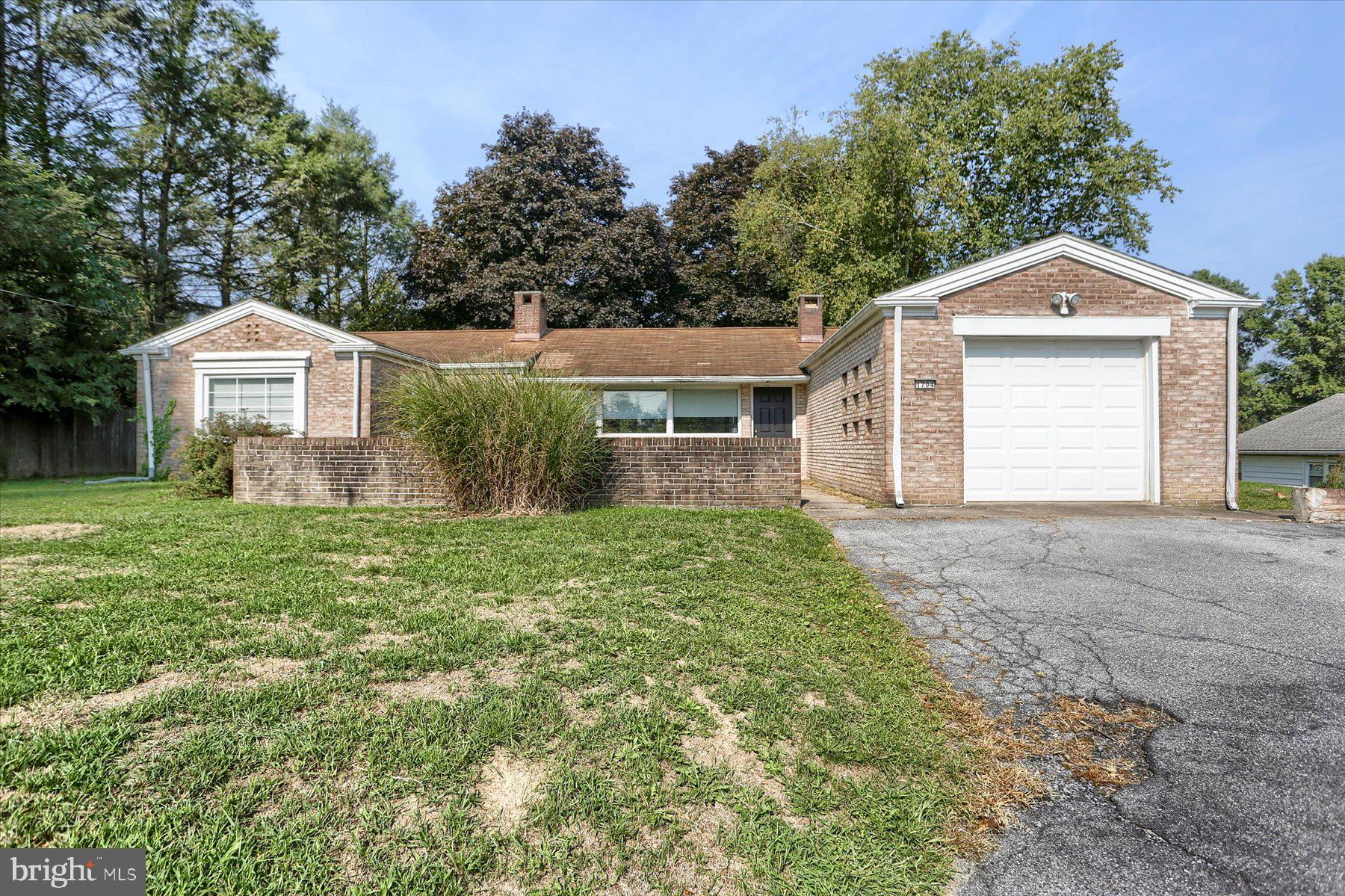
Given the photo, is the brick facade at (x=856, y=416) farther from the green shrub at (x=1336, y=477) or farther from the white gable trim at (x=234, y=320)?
the white gable trim at (x=234, y=320)

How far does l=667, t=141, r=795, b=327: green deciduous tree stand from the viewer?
25.2m

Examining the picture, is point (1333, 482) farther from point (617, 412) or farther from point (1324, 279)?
point (1324, 279)

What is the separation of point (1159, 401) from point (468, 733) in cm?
1089

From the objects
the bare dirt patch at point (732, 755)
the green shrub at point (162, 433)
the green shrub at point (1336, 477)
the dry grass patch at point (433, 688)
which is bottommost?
the bare dirt patch at point (732, 755)

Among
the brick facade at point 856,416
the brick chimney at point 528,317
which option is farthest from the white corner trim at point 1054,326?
the brick chimney at point 528,317

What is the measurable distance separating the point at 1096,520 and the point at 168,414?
18148 millimetres

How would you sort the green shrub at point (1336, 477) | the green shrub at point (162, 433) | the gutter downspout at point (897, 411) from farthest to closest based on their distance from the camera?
the green shrub at point (162, 433), the gutter downspout at point (897, 411), the green shrub at point (1336, 477)

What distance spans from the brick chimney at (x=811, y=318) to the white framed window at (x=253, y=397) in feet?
43.0

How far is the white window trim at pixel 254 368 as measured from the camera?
1357 centimetres

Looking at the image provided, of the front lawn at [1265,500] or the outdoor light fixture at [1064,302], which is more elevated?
the outdoor light fixture at [1064,302]

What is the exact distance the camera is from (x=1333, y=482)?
320 inches

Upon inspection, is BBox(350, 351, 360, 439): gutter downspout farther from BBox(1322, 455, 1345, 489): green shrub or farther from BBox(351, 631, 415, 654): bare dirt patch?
BBox(1322, 455, 1345, 489): green shrub

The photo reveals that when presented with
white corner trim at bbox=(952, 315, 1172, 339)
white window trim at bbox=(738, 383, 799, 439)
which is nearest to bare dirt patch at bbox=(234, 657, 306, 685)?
white corner trim at bbox=(952, 315, 1172, 339)

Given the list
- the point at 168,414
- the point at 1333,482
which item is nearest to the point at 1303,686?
the point at 1333,482
